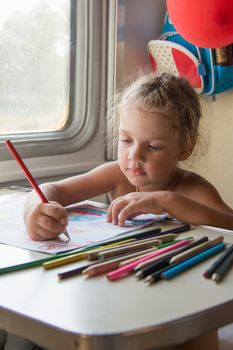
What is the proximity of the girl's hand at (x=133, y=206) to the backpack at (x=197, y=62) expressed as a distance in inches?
26.4

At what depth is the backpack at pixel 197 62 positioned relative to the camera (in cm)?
152

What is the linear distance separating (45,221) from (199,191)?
444 mm

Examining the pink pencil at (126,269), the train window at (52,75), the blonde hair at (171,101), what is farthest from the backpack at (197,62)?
the pink pencil at (126,269)

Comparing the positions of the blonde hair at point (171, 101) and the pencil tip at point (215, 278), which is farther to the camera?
the blonde hair at point (171, 101)

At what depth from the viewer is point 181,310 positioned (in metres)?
0.53

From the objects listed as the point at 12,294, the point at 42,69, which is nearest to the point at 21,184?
the point at 42,69

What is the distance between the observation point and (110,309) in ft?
1.75

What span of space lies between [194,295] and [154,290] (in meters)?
0.04

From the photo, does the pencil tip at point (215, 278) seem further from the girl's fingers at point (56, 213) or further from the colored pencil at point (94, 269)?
the girl's fingers at point (56, 213)

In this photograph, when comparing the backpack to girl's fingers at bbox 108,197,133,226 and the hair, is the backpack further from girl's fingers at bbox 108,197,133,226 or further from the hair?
girl's fingers at bbox 108,197,133,226

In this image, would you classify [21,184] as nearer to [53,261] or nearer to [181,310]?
[53,261]

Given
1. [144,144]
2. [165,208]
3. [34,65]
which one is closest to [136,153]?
[144,144]

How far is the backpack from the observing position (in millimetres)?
1523

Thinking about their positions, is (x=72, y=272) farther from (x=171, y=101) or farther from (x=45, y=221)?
(x=171, y=101)
